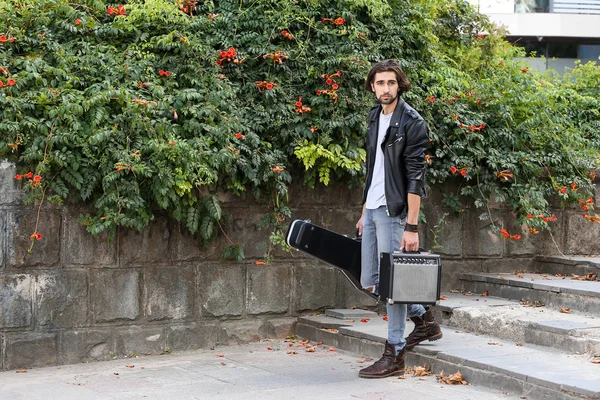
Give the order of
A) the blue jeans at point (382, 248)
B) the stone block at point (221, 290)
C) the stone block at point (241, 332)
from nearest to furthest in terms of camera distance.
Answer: the blue jeans at point (382, 248), the stone block at point (221, 290), the stone block at point (241, 332)

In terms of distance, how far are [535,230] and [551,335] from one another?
6.65 ft

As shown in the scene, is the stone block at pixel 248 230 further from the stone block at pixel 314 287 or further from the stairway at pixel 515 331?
the stairway at pixel 515 331

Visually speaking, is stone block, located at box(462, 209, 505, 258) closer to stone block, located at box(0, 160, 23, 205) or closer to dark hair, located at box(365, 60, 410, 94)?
dark hair, located at box(365, 60, 410, 94)

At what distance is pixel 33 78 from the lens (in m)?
6.40

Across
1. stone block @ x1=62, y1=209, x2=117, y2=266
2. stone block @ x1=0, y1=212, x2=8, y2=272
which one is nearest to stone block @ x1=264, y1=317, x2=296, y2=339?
stone block @ x1=62, y1=209, x2=117, y2=266

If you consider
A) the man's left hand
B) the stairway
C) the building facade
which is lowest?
the stairway

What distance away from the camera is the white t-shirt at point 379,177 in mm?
5703

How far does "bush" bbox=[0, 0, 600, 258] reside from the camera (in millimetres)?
6305

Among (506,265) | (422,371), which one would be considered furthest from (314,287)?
(506,265)

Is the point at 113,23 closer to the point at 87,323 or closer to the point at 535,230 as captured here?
the point at 87,323

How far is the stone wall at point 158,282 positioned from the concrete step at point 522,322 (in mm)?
883

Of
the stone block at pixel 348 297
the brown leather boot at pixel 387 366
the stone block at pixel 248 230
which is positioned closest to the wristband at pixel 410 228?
the brown leather boot at pixel 387 366

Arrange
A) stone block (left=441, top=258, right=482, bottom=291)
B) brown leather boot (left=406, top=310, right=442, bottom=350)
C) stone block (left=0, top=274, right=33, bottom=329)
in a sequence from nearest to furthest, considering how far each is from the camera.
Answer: brown leather boot (left=406, top=310, right=442, bottom=350)
stone block (left=0, top=274, right=33, bottom=329)
stone block (left=441, top=258, right=482, bottom=291)

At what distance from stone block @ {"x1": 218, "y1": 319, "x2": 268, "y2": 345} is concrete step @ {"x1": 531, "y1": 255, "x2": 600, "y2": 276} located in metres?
2.87
